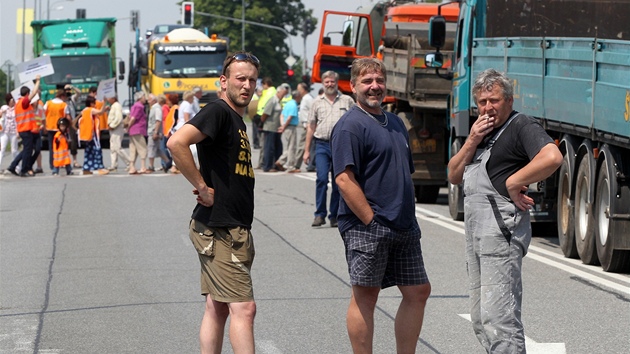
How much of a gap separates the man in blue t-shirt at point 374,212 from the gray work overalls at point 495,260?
328 millimetres

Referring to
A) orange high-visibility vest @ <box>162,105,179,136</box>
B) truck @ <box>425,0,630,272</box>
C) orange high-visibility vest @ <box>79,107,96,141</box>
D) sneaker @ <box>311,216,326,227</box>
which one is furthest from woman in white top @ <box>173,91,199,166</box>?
sneaker @ <box>311,216,326,227</box>

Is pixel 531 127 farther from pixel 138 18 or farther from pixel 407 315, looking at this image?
pixel 138 18

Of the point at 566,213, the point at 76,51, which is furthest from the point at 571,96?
the point at 76,51

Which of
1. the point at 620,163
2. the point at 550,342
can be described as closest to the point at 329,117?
the point at 620,163

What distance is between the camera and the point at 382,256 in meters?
6.96

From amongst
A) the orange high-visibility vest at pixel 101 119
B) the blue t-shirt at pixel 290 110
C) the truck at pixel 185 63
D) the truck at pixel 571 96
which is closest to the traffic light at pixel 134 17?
the truck at pixel 185 63

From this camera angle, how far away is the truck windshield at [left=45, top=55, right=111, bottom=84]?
140 feet

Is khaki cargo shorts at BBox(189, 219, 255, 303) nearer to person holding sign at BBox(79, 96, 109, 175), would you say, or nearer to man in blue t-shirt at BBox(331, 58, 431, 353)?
man in blue t-shirt at BBox(331, 58, 431, 353)

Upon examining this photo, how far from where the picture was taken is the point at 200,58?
1633 inches

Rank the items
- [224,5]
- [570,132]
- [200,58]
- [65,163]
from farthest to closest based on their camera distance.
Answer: [224,5] → [200,58] → [65,163] → [570,132]

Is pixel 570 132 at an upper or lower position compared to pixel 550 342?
upper

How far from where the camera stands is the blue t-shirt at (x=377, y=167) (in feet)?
22.7

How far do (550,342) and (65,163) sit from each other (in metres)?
20.1

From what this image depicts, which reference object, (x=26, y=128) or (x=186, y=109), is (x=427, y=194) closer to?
(x=186, y=109)
